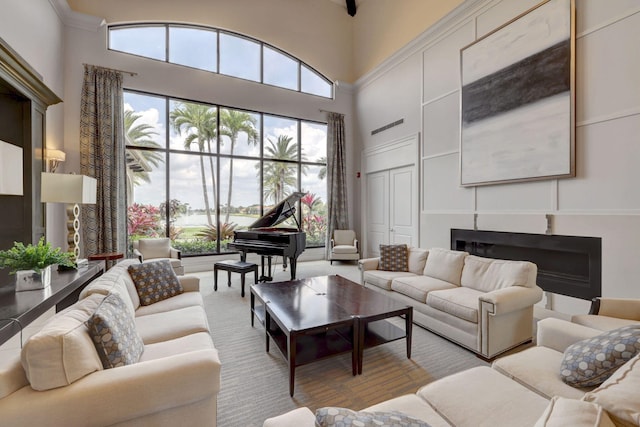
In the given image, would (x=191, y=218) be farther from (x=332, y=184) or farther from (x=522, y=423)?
(x=522, y=423)

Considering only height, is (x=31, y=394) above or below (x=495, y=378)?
above

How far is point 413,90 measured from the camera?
5.73 metres

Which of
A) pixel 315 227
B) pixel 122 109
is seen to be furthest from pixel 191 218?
pixel 315 227

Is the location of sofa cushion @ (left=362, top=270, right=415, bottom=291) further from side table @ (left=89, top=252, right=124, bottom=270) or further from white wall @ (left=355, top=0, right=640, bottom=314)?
side table @ (left=89, top=252, right=124, bottom=270)

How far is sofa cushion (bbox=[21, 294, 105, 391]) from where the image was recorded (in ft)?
3.72

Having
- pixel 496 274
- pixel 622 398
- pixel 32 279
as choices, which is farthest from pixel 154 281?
pixel 496 274

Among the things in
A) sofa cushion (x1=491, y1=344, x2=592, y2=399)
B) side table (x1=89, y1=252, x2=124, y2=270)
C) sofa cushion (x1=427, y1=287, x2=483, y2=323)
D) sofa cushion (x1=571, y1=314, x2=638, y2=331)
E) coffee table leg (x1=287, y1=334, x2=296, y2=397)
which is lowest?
coffee table leg (x1=287, y1=334, x2=296, y2=397)

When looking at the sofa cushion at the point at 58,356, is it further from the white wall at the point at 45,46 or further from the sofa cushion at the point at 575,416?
the white wall at the point at 45,46

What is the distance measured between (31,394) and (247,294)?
328 cm

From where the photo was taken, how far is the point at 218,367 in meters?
1.39

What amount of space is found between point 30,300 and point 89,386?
133 cm

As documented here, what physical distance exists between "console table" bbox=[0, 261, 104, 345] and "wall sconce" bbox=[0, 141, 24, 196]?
81 centimetres

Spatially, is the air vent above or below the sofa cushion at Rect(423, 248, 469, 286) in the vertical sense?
above

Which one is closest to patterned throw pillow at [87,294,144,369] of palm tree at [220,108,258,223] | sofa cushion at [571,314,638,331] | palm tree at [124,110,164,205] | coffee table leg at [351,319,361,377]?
coffee table leg at [351,319,361,377]
